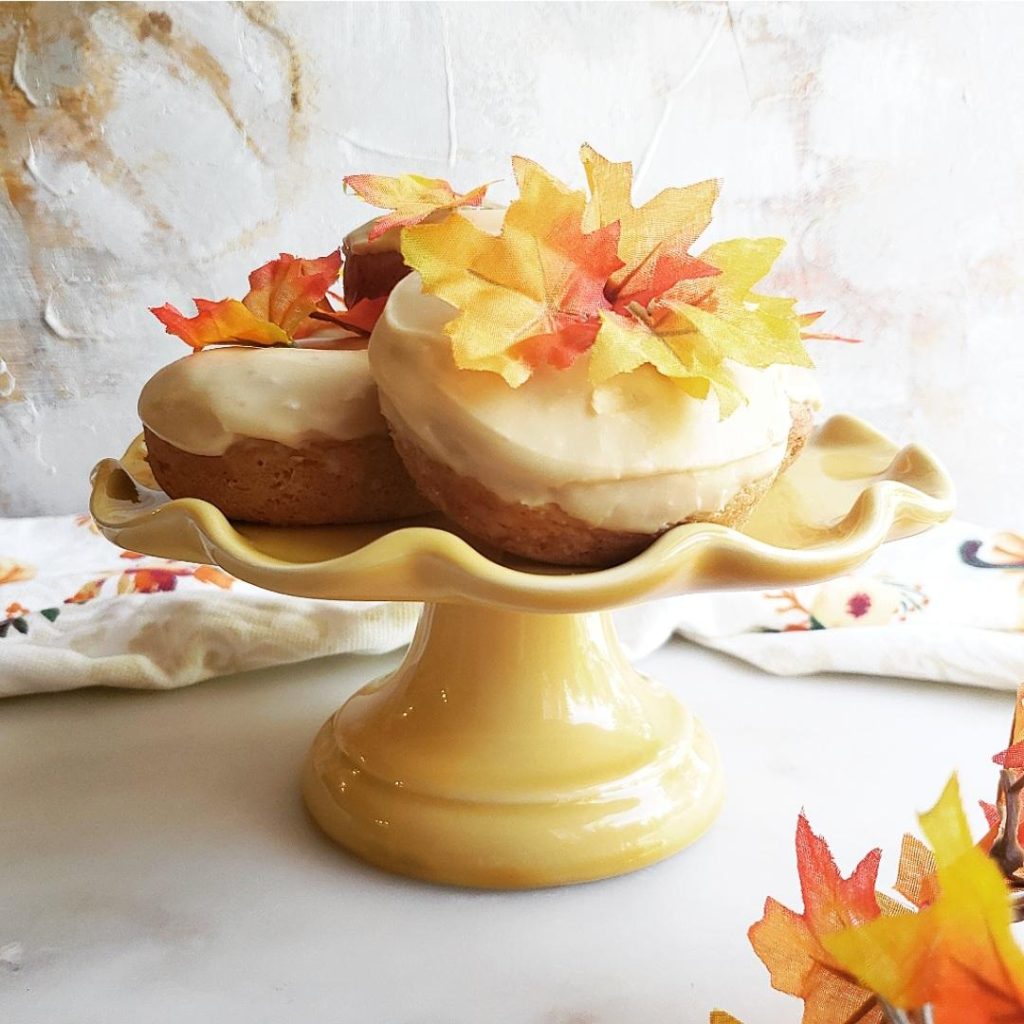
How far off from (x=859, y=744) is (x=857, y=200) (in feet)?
2.22

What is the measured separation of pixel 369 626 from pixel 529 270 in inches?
15.4

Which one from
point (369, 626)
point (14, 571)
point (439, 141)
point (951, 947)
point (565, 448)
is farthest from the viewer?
point (439, 141)

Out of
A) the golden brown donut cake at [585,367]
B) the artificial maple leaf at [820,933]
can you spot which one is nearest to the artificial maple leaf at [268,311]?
the golden brown donut cake at [585,367]

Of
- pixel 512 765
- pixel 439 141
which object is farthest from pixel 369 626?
pixel 439 141

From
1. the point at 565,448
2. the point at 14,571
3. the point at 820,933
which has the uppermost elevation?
the point at 565,448

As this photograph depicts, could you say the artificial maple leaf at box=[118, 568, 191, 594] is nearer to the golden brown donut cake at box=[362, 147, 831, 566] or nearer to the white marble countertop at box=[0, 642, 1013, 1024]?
the white marble countertop at box=[0, 642, 1013, 1024]

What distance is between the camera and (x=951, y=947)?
31 centimetres

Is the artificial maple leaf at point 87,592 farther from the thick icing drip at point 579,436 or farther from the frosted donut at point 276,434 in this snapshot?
the thick icing drip at point 579,436

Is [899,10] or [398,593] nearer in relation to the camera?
[398,593]

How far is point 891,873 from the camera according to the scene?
57 centimetres

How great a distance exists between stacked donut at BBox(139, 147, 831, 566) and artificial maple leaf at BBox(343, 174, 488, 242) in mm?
48

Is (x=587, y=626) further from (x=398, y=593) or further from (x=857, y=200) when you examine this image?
(x=857, y=200)

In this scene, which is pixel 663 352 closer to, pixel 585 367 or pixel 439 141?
pixel 585 367

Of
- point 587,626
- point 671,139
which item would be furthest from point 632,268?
point 671,139
